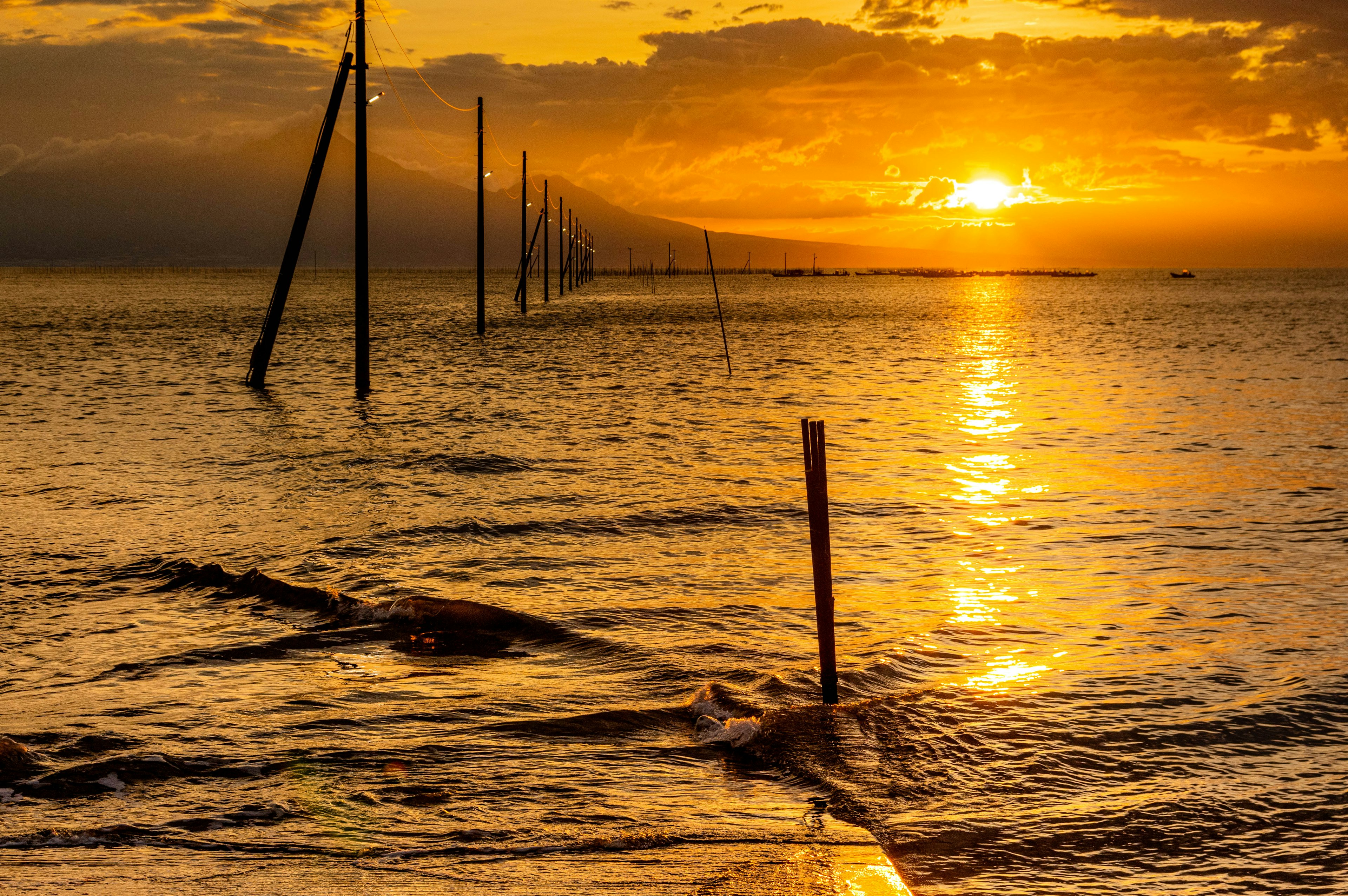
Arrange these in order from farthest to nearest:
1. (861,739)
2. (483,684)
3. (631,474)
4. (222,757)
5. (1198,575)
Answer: (631,474) → (1198,575) → (483,684) → (861,739) → (222,757)

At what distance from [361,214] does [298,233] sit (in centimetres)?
197

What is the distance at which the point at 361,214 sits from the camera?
2597cm

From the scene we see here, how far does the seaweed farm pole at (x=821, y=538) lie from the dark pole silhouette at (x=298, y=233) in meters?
18.8

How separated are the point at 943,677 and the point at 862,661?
24.8 inches

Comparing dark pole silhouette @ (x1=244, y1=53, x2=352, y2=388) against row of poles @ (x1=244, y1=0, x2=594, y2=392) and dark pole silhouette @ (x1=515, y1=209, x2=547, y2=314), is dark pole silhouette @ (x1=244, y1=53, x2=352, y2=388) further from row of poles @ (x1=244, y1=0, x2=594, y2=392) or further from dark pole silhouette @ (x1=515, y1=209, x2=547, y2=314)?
dark pole silhouette @ (x1=515, y1=209, x2=547, y2=314)

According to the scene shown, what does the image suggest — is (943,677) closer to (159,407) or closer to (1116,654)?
(1116,654)

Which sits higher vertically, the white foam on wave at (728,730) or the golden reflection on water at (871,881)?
the golden reflection on water at (871,881)

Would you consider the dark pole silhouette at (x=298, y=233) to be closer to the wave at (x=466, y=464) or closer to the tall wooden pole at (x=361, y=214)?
the tall wooden pole at (x=361, y=214)

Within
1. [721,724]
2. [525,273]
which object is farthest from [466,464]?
[525,273]

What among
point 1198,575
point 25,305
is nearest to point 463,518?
point 1198,575

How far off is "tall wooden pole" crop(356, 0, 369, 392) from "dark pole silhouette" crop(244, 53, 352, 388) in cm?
44

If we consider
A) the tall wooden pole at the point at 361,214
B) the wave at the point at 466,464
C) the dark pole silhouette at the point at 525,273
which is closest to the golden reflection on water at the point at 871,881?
the wave at the point at 466,464

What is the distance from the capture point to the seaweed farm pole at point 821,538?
277 inches

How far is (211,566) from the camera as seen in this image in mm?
11023
